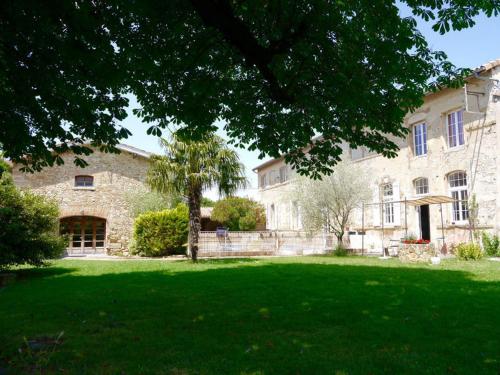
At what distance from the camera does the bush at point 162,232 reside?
19.8 m

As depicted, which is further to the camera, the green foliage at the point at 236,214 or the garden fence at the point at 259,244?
the green foliage at the point at 236,214

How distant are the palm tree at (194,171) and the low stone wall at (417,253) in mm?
6687

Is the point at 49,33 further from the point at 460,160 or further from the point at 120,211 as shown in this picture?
the point at 120,211

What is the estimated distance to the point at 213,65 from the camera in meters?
7.21

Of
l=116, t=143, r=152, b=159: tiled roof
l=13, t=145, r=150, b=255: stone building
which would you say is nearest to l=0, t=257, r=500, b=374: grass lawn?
l=13, t=145, r=150, b=255: stone building

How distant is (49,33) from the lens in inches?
233

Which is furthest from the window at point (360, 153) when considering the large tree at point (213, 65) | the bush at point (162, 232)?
the large tree at point (213, 65)

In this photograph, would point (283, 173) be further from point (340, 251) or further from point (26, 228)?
point (26, 228)

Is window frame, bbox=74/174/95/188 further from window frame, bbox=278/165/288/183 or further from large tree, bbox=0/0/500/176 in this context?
large tree, bbox=0/0/500/176

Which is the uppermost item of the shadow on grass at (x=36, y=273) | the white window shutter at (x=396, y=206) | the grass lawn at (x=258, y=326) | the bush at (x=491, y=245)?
the white window shutter at (x=396, y=206)

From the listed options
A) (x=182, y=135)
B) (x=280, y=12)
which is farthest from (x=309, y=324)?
(x=182, y=135)

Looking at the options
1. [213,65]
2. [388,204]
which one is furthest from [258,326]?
[388,204]

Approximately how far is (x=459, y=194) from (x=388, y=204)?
167 inches

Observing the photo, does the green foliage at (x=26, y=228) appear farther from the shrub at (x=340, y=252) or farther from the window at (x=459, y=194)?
the window at (x=459, y=194)
